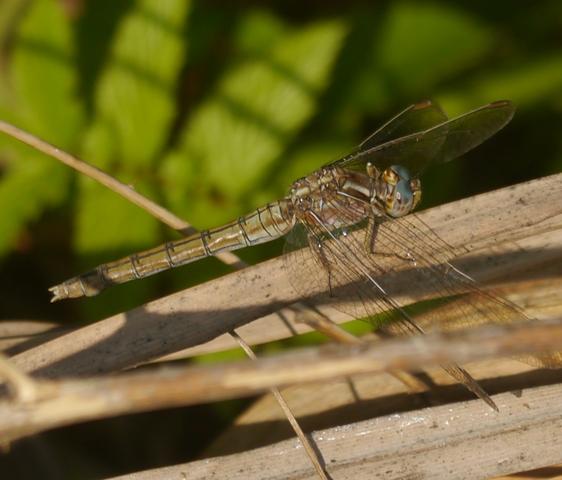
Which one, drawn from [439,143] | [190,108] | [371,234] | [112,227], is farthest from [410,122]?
[112,227]

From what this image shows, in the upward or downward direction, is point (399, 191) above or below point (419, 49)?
below

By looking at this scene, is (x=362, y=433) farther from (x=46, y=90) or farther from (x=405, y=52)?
(x=405, y=52)

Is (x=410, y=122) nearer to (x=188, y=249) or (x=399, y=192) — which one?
(x=399, y=192)

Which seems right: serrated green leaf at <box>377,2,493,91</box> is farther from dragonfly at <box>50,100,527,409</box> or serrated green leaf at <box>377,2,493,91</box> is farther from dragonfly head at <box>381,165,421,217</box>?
dragonfly head at <box>381,165,421,217</box>

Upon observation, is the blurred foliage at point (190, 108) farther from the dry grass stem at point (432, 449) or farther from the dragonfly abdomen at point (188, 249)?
the dry grass stem at point (432, 449)

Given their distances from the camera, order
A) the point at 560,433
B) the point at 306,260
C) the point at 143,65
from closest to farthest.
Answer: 1. the point at 560,433
2. the point at 306,260
3. the point at 143,65

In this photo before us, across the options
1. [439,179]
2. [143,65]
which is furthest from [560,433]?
[143,65]

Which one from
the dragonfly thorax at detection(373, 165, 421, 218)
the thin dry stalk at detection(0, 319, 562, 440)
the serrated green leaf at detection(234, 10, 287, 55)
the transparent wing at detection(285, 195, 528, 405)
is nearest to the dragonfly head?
the dragonfly thorax at detection(373, 165, 421, 218)
